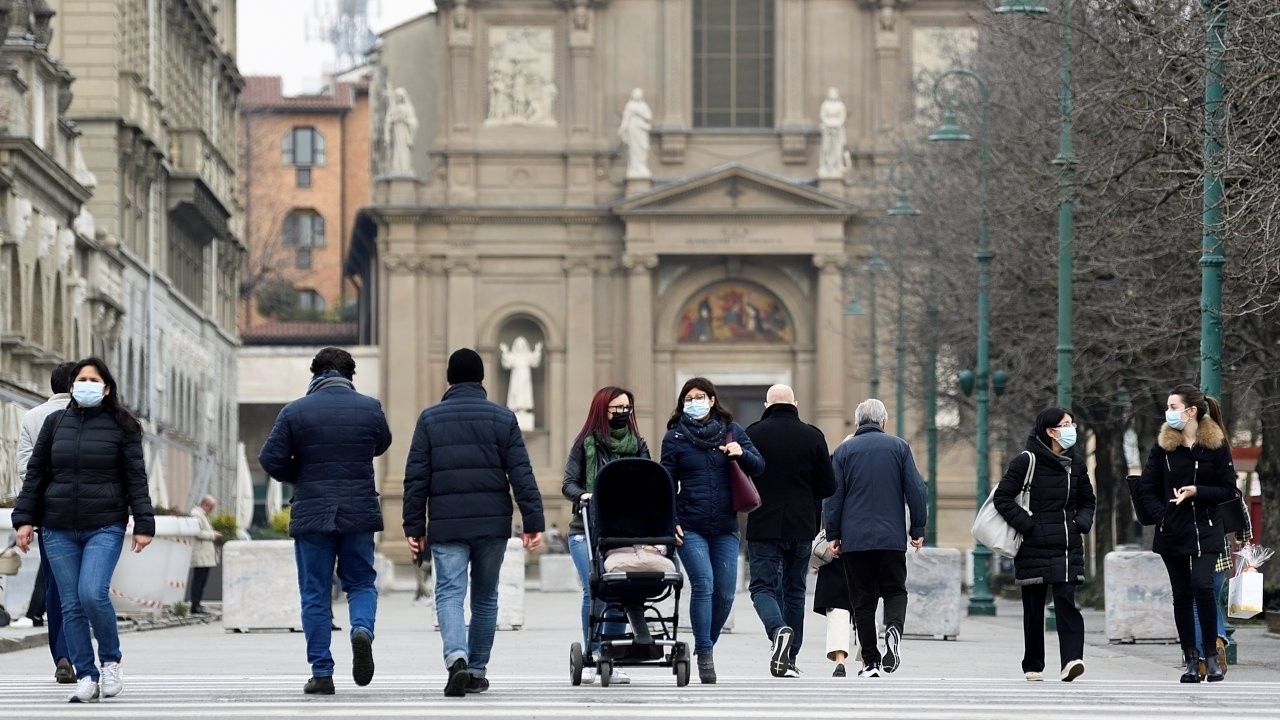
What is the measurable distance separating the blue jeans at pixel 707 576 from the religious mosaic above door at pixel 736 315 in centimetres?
5707

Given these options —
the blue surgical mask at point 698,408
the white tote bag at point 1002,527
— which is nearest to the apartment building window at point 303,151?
the white tote bag at point 1002,527

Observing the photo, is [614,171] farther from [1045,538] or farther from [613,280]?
[1045,538]

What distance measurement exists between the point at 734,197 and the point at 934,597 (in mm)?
44964

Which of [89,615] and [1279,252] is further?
[1279,252]

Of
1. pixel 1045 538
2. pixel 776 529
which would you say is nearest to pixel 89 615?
pixel 776 529

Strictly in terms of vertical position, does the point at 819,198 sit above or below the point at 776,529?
above

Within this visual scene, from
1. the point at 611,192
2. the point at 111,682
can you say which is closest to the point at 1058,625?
the point at 111,682

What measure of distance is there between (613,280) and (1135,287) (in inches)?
1675

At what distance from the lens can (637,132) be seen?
241ft

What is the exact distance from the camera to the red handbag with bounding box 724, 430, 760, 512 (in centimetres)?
1812

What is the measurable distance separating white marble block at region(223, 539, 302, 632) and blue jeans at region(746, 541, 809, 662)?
11.2m

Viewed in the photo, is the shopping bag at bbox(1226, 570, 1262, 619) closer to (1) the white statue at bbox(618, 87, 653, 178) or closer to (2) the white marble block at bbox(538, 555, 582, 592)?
(2) the white marble block at bbox(538, 555, 582, 592)

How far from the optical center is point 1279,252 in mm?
25422

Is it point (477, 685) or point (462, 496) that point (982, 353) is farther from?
point (462, 496)
